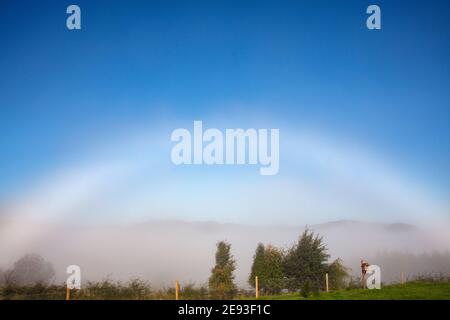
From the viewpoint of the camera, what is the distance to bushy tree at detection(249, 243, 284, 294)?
18.1 meters

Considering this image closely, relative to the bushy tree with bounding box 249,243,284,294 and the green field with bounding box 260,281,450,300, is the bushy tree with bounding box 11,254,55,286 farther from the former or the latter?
the green field with bounding box 260,281,450,300

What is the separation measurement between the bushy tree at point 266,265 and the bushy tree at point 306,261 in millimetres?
395

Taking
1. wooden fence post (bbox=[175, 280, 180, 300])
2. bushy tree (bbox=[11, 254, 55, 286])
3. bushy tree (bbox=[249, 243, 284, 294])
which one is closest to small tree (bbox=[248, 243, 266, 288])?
bushy tree (bbox=[249, 243, 284, 294])

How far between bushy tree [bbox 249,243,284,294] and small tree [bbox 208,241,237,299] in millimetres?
1113

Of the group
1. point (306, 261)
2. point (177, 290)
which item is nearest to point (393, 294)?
point (306, 261)

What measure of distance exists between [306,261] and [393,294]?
4.75 meters

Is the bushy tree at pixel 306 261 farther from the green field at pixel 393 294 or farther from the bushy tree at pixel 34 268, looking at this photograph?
the bushy tree at pixel 34 268

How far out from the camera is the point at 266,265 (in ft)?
60.8

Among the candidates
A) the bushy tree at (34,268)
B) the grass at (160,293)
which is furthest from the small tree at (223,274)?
the bushy tree at (34,268)
